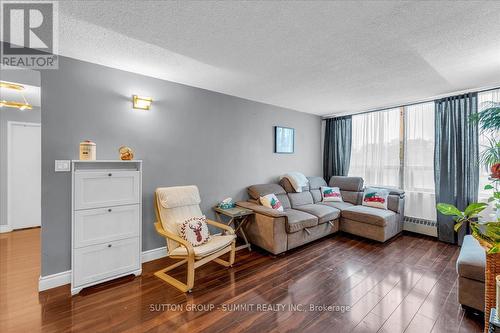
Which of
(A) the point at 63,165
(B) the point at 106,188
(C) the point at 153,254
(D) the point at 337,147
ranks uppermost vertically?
(D) the point at 337,147

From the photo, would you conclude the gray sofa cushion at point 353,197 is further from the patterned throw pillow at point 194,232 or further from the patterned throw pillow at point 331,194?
the patterned throw pillow at point 194,232

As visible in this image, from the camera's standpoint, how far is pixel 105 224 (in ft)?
8.05

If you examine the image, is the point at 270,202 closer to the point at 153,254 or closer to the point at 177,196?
the point at 177,196

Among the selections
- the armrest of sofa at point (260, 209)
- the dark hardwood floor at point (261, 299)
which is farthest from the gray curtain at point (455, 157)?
the armrest of sofa at point (260, 209)

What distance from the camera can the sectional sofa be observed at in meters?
3.27

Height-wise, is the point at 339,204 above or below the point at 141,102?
below

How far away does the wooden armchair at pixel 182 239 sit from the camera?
242cm

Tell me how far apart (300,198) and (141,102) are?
3177 mm

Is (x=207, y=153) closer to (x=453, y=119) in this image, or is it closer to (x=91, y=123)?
(x=91, y=123)

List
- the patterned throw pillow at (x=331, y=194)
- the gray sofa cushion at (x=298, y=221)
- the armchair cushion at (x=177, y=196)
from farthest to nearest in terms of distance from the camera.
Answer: the patterned throw pillow at (x=331, y=194), the gray sofa cushion at (x=298, y=221), the armchair cushion at (x=177, y=196)

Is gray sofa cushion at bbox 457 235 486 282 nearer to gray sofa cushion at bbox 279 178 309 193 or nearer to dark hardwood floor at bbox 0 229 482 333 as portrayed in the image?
dark hardwood floor at bbox 0 229 482 333

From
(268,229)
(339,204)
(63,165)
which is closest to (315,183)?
(339,204)

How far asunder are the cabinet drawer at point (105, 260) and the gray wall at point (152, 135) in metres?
0.35

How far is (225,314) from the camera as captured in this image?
202cm
